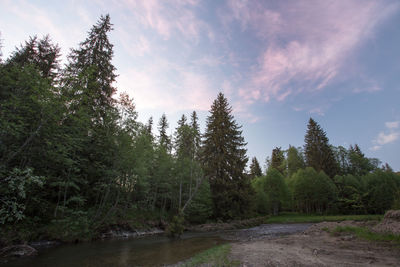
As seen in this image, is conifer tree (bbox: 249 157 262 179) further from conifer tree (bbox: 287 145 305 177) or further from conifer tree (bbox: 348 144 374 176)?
conifer tree (bbox: 348 144 374 176)

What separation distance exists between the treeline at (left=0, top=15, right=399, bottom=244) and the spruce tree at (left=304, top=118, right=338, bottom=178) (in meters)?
0.34

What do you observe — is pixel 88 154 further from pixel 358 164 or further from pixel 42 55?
pixel 358 164

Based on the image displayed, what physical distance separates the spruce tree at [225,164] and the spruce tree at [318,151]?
29287 mm

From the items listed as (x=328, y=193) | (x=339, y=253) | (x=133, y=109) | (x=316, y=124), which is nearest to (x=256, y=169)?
(x=316, y=124)

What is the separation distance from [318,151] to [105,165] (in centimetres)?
5586

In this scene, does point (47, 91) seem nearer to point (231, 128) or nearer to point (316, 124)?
point (231, 128)

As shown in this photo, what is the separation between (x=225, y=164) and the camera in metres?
34.3

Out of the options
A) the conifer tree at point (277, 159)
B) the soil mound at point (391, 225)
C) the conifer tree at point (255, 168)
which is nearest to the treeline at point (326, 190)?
the conifer tree at point (277, 159)

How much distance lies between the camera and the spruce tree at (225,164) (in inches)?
1260

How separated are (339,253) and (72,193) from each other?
21003 mm

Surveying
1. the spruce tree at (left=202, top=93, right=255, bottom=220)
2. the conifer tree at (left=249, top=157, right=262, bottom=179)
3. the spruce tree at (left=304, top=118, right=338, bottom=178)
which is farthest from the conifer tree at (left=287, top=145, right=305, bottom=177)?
the spruce tree at (left=202, top=93, right=255, bottom=220)

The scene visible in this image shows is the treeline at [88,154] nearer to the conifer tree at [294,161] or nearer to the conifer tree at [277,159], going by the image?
the conifer tree at [294,161]

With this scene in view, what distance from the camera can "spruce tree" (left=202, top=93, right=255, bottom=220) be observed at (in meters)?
32.0

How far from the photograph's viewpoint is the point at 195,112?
41.9 meters
